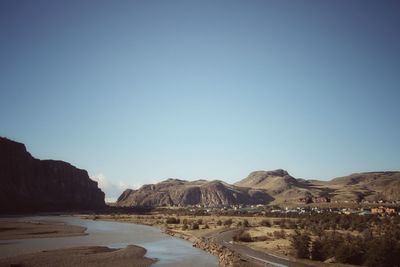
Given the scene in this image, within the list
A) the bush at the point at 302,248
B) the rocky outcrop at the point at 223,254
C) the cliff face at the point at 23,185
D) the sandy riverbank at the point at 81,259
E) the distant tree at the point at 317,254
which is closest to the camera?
the sandy riverbank at the point at 81,259

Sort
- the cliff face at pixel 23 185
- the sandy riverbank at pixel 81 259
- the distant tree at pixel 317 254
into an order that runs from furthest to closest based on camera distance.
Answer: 1. the cliff face at pixel 23 185
2. the distant tree at pixel 317 254
3. the sandy riverbank at pixel 81 259

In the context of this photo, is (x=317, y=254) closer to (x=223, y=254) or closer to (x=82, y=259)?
(x=223, y=254)

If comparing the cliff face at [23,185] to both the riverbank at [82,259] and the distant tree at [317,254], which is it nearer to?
the riverbank at [82,259]

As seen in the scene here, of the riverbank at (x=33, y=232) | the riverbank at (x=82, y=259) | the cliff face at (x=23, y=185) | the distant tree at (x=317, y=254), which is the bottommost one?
the distant tree at (x=317, y=254)

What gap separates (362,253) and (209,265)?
14.6 m

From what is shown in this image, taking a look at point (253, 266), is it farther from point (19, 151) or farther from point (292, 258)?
point (19, 151)

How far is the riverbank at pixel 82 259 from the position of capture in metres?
33.5

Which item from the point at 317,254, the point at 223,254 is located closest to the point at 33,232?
the point at 223,254

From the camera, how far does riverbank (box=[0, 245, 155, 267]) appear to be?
33.5 m

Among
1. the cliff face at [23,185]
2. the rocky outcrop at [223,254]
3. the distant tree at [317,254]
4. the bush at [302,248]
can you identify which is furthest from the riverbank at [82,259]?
the cliff face at [23,185]

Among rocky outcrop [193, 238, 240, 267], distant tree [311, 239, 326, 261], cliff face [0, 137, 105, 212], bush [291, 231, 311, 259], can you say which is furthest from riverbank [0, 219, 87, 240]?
cliff face [0, 137, 105, 212]

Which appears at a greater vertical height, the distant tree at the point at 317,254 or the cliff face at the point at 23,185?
the cliff face at the point at 23,185

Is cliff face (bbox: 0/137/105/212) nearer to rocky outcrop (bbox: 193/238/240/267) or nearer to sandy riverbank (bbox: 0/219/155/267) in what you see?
sandy riverbank (bbox: 0/219/155/267)

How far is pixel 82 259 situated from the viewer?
3653 cm
